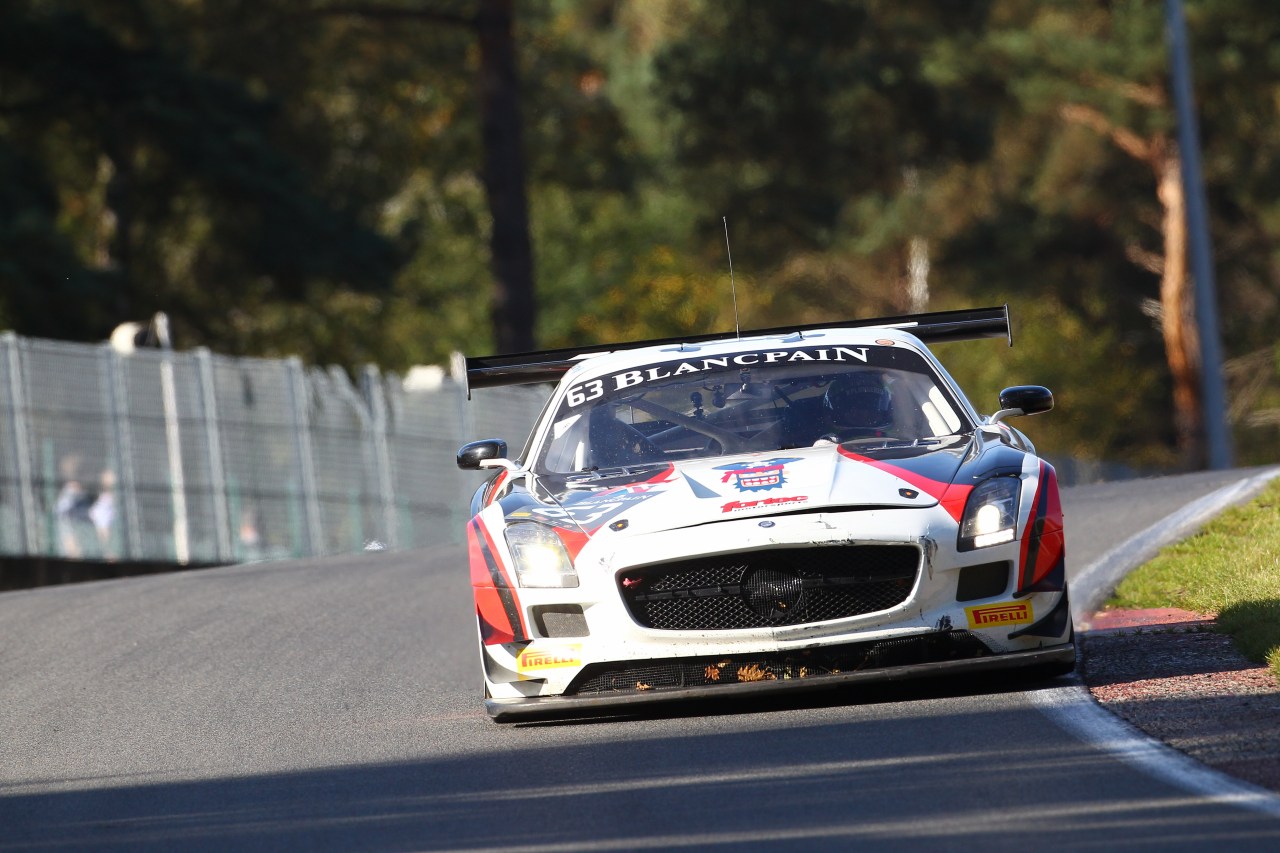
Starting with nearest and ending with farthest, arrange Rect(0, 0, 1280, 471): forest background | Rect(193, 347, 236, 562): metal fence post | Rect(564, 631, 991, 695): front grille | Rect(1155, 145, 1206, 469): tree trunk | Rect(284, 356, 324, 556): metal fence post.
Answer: Rect(564, 631, 991, 695): front grille < Rect(193, 347, 236, 562): metal fence post < Rect(284, 356, 324, 556): metal fence post < Rect(0, 0, 1280, 471): forest background < Rect(1155, 145, 1206, 469): tree trunk

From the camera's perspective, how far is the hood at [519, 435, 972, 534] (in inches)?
320

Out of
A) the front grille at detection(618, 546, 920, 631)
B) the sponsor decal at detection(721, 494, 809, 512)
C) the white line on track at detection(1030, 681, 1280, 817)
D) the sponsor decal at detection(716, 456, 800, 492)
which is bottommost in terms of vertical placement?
the white line on track at detection(1030, 681, 1280, 817)

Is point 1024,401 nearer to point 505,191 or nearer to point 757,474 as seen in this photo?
point 757,474

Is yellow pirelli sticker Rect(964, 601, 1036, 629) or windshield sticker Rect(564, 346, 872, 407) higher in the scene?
windshield sticker Rect(564, 346, 872, 407)

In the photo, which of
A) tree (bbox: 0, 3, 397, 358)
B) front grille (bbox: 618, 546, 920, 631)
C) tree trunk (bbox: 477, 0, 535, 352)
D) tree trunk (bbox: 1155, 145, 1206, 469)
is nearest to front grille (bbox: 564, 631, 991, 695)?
front grille (bbox: 618, 546, 920, 631)

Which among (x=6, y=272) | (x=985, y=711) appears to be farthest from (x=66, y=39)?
(x=985, y=711)

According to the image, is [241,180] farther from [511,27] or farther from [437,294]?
[437,294]

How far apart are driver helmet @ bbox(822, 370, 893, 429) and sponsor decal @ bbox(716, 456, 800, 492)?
656mm

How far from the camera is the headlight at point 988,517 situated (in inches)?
318

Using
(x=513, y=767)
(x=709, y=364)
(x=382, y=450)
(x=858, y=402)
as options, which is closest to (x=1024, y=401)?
(x=858, y=402)

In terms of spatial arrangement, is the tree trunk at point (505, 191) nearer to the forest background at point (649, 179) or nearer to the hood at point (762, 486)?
the forest background at point (649, 179)

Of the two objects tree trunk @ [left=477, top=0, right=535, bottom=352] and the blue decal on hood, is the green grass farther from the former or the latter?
tree trunk @ [left=477, top=0, right=535, bottom=352]

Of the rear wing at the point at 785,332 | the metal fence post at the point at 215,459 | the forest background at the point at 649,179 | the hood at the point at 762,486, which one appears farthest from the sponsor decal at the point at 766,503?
the forest background at the point at 649,179

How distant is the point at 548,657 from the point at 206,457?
13097 mm
